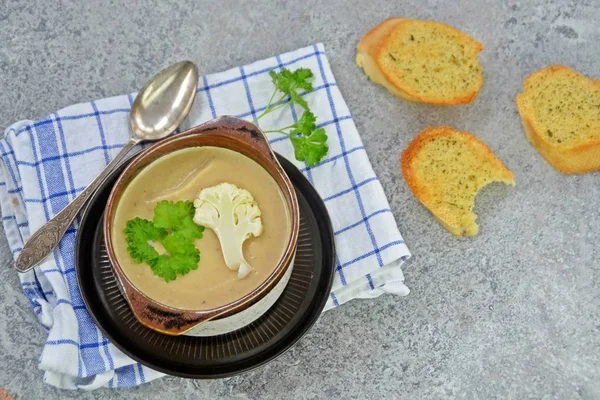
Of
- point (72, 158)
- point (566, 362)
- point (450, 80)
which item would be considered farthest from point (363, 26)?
point (566, 362)

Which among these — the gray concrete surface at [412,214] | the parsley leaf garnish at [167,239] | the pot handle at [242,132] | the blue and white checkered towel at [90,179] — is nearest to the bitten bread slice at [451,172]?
the gray concrete surface at [412,214]

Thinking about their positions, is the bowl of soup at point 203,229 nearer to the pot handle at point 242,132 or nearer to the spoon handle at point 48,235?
the pot handle at point 242,132

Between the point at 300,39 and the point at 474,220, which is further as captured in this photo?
the point at 300,39

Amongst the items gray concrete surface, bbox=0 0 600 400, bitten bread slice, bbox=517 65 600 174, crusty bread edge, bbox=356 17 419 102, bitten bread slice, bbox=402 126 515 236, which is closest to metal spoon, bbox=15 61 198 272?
gray concrete surface, bbox=0 0 600 400

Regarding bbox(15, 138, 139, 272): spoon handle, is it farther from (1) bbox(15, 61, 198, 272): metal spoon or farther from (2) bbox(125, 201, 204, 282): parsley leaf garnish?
(2) bbox(125, 201, 204, 282): parsley leaf garnish

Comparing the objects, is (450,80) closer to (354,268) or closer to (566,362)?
(354,268)

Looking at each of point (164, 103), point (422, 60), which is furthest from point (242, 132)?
point (422, 60)

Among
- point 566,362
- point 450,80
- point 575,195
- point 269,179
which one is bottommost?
point 566,362
